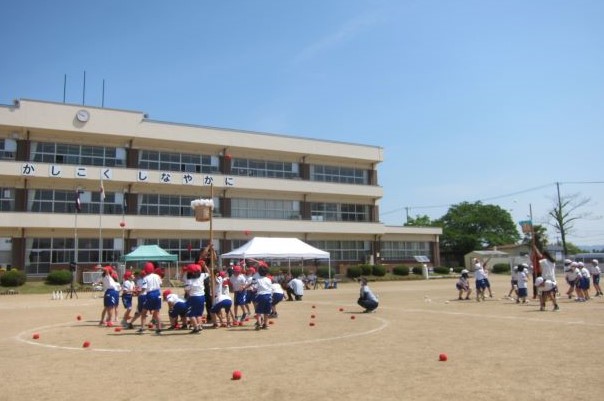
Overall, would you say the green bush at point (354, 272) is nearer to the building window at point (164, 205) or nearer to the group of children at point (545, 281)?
the building window at point (164, 205)

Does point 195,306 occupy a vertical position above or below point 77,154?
below

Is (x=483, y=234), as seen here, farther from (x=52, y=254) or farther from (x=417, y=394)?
(x=417, y=394)

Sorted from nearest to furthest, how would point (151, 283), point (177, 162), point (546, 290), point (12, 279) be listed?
point (151, 283) → point (546, 290) → point (12, 279) → point (177, 162)

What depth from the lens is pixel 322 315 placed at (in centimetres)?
1889

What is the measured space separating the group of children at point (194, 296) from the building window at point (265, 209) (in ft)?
119

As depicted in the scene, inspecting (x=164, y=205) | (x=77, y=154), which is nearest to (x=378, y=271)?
(x=164, y=205)

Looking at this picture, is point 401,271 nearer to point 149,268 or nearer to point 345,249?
point 345,249

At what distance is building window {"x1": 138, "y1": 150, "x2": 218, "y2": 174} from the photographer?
49.4 m

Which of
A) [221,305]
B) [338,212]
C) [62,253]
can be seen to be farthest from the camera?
[338,212]

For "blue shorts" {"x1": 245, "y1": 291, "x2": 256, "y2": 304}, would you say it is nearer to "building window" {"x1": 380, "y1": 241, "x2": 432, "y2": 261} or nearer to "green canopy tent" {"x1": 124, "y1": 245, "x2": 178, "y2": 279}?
"green canopy tent" {"x1": 124, "y1": 245, "x2": 178, "y2": 279}

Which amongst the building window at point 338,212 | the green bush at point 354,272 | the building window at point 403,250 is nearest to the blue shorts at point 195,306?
the green bush at point 354,272

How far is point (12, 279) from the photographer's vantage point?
3869 cm

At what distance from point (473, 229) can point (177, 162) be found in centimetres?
5980

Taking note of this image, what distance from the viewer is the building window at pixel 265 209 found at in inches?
2125
